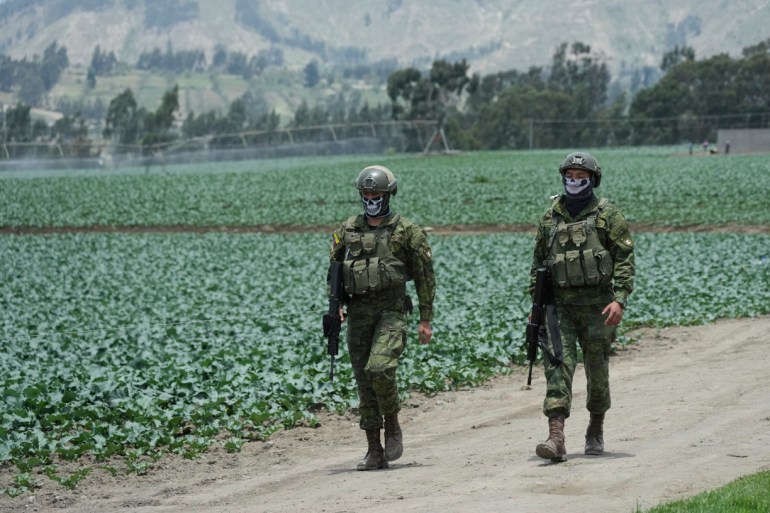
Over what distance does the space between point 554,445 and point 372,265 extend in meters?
2.08

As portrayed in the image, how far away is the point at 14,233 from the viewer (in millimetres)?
47844

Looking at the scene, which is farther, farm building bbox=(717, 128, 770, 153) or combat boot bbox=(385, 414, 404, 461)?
farm building bbox=(717, 128, 770, 153)

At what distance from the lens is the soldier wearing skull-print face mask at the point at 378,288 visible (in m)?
10.8

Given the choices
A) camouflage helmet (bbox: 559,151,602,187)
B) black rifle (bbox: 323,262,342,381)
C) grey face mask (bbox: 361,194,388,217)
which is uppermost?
camouflage helmet (bbox: 559,151,602,187)

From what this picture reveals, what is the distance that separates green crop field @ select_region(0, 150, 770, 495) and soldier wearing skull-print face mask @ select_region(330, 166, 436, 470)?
2163 mm

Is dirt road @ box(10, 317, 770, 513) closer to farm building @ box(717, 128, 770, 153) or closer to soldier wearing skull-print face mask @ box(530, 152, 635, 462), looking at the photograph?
soldier wearing skull-print face mask @ box(530, 152, 635, 462)

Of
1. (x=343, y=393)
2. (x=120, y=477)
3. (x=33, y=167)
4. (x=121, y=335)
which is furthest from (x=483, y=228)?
(x=33, y=167)

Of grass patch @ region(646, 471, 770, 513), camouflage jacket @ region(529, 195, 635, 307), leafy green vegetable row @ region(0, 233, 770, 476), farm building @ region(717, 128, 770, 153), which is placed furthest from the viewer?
farm building @ region(717, 128, 770, 153)

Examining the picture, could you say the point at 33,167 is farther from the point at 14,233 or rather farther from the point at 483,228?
the point at 483,228

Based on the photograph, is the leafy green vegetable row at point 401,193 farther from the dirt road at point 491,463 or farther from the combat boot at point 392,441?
the combat boot at point 392,441

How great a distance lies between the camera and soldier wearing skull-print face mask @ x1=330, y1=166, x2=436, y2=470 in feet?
35.5

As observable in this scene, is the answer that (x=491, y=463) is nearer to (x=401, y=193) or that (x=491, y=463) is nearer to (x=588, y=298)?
(x=588, y=298)

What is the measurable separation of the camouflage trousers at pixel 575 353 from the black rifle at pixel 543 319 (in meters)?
0.07

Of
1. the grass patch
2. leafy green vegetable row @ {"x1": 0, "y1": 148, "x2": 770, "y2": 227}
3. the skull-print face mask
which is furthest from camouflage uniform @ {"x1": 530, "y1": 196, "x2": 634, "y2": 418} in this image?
leafy green vegetable row @ {"x1": 0, "y1": 148, "x2": 770, "y2": 227}
